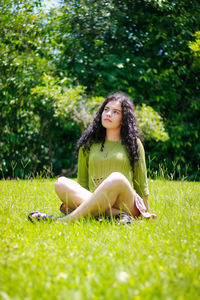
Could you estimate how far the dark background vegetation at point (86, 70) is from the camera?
6.70 m

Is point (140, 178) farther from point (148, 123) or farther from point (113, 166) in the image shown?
point (148, 123)

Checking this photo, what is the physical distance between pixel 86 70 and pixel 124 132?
4369 mm

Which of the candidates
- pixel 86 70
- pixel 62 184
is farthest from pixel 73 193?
pixel 86 70

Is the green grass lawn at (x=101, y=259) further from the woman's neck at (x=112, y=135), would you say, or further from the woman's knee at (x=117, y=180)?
the woman's neck at (x=112, y=135)

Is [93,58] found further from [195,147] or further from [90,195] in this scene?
[90,195]

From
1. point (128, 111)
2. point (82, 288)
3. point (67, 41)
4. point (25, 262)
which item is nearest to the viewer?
point (82, 288)

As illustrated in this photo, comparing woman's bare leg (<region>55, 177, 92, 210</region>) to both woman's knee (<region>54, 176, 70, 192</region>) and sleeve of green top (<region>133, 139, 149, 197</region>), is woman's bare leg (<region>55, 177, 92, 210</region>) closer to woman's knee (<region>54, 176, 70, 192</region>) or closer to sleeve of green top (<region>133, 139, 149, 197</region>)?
woman's knee (<region>54, 176, 70, 192</region>)

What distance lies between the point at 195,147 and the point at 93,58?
326cm

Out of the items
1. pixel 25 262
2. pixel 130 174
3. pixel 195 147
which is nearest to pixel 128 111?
pixel 130 174

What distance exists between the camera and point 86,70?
697cm

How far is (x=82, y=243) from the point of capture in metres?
2.03

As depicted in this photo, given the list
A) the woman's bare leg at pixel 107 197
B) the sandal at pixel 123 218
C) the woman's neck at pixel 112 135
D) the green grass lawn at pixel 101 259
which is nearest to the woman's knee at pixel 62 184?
the woman's bare leg at pixel 107 197

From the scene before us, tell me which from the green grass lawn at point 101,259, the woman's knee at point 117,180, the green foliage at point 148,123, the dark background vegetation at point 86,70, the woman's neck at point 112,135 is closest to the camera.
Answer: the green grass lawn at point 101,259

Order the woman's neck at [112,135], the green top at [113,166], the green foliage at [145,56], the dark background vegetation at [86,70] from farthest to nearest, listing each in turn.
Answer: the green foliage at [145,56]
the dark background vegetation at [86,70]
the woman's neck at [112,135]
the green top at [113,166]
